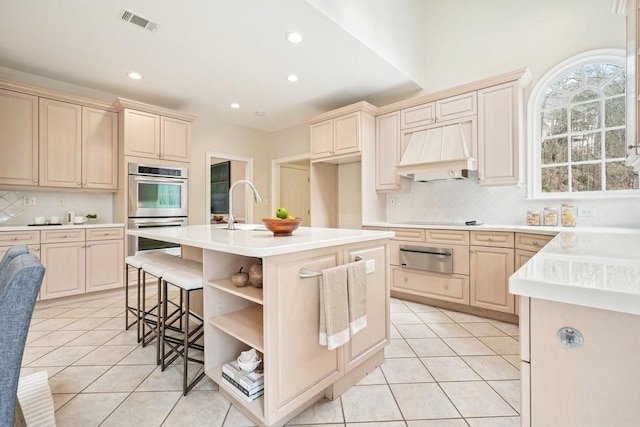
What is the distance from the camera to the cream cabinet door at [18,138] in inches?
126

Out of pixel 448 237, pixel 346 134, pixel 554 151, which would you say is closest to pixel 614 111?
pixel 554 151

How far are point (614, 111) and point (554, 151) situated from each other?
56 cm

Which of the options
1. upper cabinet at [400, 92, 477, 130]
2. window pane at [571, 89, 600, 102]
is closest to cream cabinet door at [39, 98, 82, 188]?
upper cabinet at [400, 92, 477, 130]

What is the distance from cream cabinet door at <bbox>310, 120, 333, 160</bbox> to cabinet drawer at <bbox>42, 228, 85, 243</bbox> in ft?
10.1

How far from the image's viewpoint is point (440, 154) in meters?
3.38

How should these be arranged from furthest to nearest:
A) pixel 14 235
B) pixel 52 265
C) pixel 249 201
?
1. pixel 249 201
2. pixel 52 265
3. pixel 14 235

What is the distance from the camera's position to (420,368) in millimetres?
2066

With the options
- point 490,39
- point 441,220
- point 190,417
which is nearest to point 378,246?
point 190,417

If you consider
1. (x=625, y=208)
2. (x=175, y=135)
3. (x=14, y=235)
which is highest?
(x=175, y=135)

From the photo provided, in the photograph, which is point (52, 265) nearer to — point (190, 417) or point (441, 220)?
point (190, 417)

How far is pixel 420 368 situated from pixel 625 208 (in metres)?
2.49

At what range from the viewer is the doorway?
235 inches

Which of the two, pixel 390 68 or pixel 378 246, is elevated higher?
pixel 390 68

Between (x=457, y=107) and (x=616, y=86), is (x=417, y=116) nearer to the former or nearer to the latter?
(x=457, y=107)
